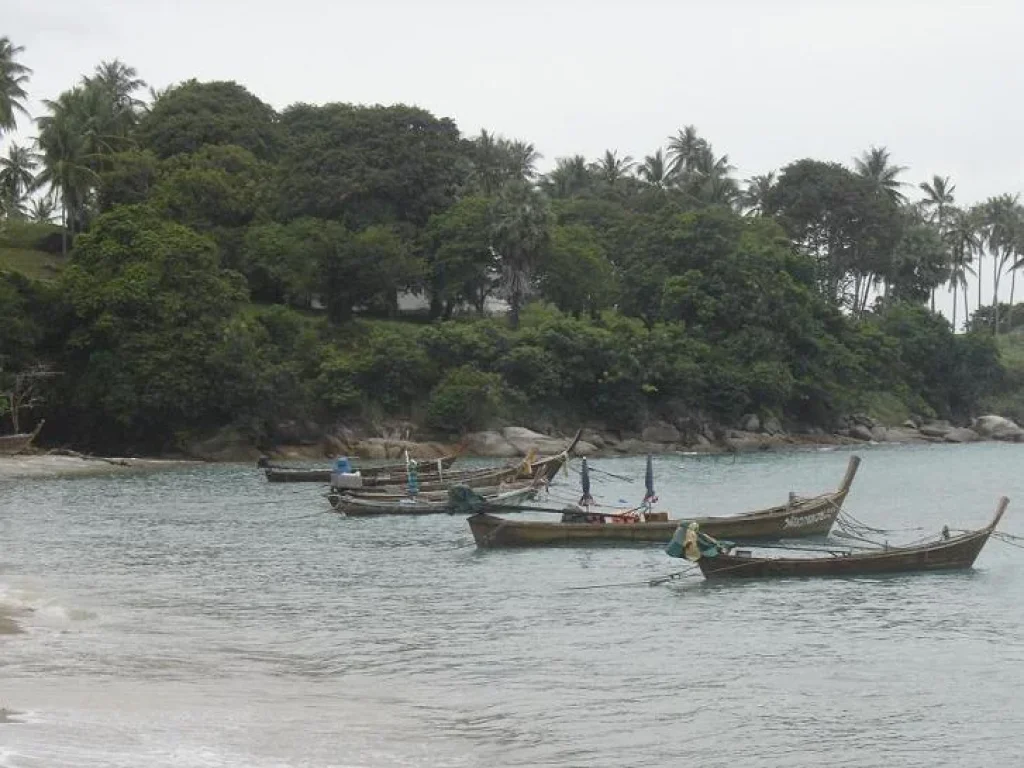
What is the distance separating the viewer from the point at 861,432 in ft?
346

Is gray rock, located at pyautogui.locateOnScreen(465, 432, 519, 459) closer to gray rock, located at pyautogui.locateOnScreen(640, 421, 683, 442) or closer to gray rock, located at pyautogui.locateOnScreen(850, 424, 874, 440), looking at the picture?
gray rock, located at pyautogui.locateOnScreen(640, 421, 683, 442)

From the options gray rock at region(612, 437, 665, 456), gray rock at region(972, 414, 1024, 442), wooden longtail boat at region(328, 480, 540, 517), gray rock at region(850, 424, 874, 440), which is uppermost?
gray rock at region(972, 414, 1024, 442)

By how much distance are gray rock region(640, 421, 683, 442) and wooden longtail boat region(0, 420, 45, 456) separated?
4190 centimetres

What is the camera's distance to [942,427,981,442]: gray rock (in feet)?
355

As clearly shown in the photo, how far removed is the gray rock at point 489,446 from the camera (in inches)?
3305

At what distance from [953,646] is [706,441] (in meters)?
70.8

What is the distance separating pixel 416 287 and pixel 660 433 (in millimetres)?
→ 20824

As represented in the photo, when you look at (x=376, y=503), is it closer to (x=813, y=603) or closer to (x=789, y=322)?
(x=813, y=603)

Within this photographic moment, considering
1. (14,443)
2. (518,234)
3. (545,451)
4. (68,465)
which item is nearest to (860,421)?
(518,234)

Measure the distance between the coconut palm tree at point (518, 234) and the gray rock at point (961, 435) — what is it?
3688 centimetres

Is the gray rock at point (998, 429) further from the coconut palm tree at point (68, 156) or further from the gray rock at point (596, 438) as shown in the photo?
the coconut palm tree at point (68, 156)

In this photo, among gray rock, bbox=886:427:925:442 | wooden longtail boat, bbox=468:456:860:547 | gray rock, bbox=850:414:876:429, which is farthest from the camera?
gray rock, bbox=886:427:925:442

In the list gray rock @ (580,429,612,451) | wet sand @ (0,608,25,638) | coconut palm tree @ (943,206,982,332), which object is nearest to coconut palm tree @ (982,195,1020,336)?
coconut palm tree @ (943,206,982,332)

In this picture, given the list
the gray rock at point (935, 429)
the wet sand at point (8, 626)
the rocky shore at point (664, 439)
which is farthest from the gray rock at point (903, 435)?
the wet sand at point (8, 626)
